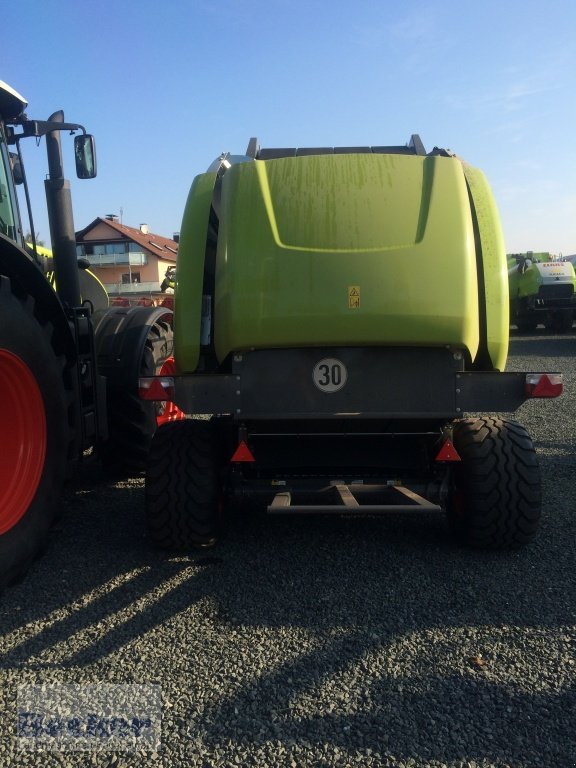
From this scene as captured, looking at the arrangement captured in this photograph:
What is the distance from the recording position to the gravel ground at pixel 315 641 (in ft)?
7.20

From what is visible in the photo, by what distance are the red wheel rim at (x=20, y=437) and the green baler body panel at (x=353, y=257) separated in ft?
3.29

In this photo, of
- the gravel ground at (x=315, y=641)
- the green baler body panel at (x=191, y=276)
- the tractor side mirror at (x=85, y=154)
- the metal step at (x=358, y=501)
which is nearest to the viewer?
the gravel ground at (x=315, y=641)

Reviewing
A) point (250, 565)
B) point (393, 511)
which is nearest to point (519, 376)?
point (393, 511)

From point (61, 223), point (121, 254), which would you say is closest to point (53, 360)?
point (61, 223)

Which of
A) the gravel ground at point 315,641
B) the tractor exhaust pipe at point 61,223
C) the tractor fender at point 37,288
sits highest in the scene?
the tractor exhaust pipe at point 61,223

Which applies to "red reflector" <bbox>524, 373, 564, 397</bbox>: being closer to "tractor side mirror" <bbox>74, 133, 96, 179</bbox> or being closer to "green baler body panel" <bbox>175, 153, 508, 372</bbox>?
"green baler body panel" <bbox>175, 153, 508, 372</bbox>

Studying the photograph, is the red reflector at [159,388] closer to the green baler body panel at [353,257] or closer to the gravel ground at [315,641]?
the green baler body panel at [353,257]

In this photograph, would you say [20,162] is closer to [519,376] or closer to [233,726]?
[519,376]

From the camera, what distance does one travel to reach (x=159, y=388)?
3.62m

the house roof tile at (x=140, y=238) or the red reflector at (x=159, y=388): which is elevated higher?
the house roof tile at (x=140, y=238)

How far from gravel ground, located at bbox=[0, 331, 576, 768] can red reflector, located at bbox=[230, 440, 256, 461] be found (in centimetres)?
59

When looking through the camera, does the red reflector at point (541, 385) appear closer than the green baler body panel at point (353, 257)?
A: No
